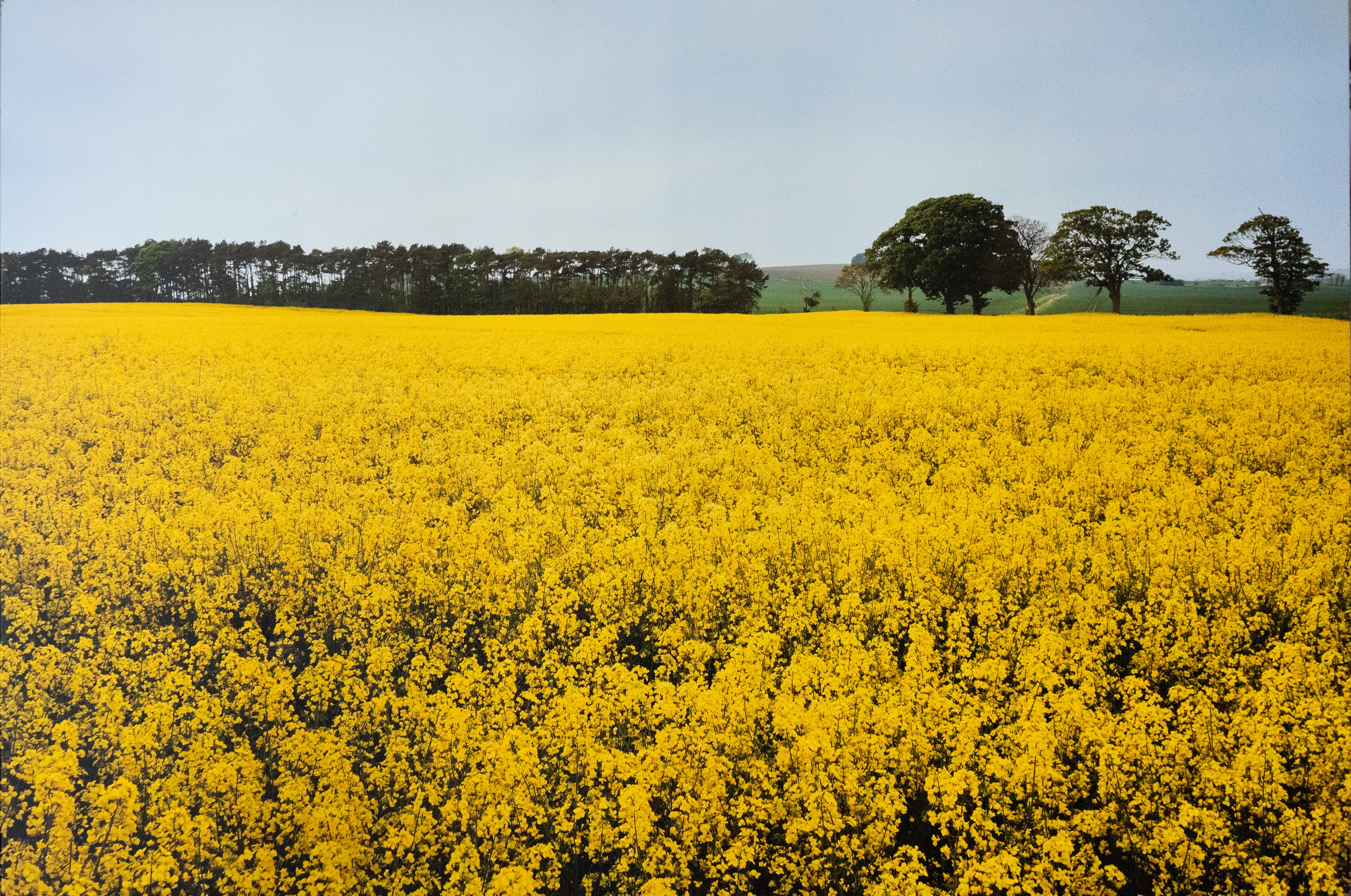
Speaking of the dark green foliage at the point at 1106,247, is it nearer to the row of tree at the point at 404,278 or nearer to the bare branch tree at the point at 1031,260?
the bare branch tree at the point at 1031,260

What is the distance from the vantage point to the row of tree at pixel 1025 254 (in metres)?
39.2

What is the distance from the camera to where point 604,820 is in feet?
11.9

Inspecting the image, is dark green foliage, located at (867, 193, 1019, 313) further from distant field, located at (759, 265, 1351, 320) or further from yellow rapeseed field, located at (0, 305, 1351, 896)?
yellow rapeseed field, located at (0, 305, 1351, 896)

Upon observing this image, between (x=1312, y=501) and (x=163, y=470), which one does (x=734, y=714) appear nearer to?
(x=1312, y=501)

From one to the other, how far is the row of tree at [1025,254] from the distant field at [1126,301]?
274cm

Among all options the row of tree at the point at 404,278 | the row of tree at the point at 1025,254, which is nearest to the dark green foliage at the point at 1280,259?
the row of tree at the point at 1025,254

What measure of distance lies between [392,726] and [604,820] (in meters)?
1.72

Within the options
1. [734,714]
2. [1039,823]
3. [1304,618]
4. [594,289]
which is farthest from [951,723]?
[594,289]

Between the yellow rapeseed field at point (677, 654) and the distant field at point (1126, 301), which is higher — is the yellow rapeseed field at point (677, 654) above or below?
below

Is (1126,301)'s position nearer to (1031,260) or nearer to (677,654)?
(1031,260)

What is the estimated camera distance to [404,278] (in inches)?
2269

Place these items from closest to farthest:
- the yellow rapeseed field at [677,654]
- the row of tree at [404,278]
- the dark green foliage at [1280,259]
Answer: the yellow rapeseed field at [677,654], the dark green foliage at [1280,259], the row of tree at [404,278]

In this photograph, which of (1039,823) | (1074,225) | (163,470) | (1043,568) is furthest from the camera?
(1074,225)

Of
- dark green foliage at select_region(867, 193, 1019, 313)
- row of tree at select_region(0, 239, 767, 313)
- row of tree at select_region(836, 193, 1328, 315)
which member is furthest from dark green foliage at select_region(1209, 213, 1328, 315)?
row of tree at select_region(0, 239, 767, 313)
